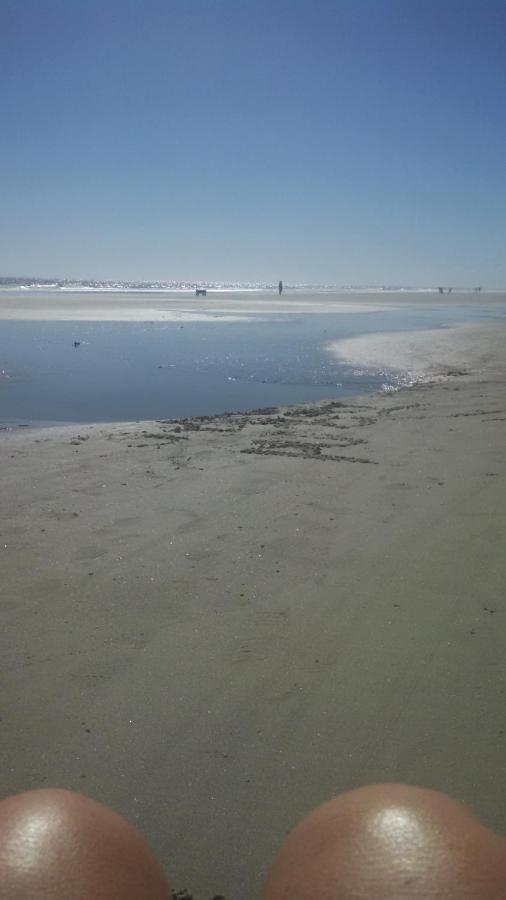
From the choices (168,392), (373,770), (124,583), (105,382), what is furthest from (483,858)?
(105,382)

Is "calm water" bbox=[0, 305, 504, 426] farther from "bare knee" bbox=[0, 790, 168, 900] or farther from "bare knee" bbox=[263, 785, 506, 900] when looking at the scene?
"bare knee" bbox=[263, 785, 506, 900]

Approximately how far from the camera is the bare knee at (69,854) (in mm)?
1490

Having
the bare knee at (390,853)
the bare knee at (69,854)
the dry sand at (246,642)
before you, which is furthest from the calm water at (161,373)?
the bare knee at (390,853)

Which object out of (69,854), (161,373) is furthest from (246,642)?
(161,373)

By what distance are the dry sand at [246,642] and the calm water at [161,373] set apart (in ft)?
17.8

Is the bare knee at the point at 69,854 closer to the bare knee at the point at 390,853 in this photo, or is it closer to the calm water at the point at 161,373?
the bare knee at the point at 390,853

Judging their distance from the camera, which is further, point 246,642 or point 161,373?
point 161,373

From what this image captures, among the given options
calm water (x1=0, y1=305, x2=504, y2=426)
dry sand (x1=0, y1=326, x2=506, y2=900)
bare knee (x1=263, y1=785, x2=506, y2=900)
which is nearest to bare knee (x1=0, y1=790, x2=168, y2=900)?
bare knee (x1=263, y1=785, x2=506, y2=900)

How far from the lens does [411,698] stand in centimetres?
364

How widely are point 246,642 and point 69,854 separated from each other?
2.66m

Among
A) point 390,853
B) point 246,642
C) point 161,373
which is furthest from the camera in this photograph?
point 161,373

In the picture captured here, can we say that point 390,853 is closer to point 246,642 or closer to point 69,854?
point 69,854

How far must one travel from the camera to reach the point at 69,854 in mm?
1593

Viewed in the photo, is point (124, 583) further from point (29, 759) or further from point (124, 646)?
point (29, 759)
